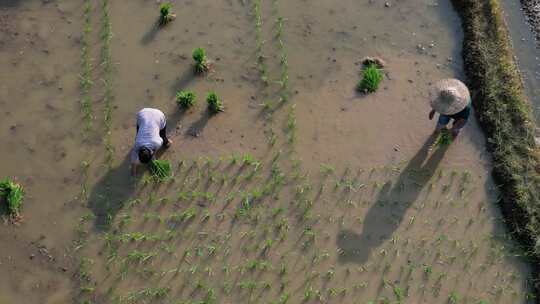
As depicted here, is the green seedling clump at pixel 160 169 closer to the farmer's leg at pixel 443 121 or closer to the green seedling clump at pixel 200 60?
the green seedling clump at pixel 200 60

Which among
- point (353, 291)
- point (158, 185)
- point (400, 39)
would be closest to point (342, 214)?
point (353, 291)

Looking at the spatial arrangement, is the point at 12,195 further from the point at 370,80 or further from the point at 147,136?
the point at 370,80

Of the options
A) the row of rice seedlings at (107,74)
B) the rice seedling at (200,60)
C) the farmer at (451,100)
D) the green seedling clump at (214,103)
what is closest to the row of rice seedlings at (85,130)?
the row of rice seedlings at (107,74)

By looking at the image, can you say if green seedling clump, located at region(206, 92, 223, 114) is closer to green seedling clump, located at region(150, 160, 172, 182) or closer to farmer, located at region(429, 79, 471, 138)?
green seedling clump, located at region(150, 160, 172, 182)

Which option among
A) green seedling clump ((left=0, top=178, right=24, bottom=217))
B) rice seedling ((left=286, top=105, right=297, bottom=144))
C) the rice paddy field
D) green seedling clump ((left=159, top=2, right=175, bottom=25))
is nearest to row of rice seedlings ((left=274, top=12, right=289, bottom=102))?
the rice paddy field

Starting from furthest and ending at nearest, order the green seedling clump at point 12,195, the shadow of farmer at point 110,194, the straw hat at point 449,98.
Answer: the shadow of farmer at point 110,194
the green seedling clump at point 12,195
the straw hat at point 449,98

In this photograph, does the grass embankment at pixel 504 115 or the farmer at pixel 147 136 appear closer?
the farmer at pixel 147 136

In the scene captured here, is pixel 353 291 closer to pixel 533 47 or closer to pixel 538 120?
pixel 538 120
